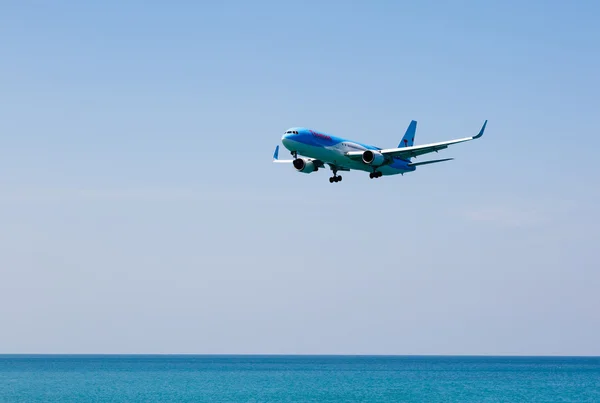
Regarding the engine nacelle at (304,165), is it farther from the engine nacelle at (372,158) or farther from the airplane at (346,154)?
the engine nacelle at (372,158)

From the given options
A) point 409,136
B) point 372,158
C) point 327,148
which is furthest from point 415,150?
point 409,136

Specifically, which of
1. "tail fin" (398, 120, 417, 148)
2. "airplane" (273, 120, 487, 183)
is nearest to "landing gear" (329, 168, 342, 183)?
"airplane" (273, 120, 487, 183)

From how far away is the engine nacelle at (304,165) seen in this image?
295 feet

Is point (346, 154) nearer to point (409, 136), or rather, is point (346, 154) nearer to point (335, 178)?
point (335, 178)

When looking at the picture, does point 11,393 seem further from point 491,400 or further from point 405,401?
point 491,400

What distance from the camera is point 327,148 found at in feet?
277

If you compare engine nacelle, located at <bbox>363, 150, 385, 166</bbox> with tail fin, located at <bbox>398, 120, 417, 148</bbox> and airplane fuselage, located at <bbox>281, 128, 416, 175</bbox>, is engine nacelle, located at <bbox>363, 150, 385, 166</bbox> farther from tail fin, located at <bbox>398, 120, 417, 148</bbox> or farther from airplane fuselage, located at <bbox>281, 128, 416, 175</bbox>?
tail fin, located at <bbox>398, 120, 417, 148</bbox>

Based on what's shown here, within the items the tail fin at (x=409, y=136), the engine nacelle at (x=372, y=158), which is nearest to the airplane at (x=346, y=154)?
the engine nacelle at (x=372, y=158)

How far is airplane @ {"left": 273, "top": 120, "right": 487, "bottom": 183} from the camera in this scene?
3248 inches

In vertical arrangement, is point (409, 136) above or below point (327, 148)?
above

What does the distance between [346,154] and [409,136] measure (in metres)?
30.4

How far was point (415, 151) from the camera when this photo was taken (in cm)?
8925

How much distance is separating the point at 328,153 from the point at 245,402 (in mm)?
91065

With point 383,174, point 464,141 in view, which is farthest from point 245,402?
point 464,141
